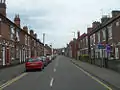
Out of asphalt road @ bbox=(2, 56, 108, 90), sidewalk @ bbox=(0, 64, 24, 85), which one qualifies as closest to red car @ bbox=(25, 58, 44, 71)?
sidewalk @ bbox=(0, 64, 24, 85)

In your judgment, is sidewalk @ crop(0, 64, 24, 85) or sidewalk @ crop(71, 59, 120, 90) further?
sidewalk @ crop(0, 64, 24, 85)

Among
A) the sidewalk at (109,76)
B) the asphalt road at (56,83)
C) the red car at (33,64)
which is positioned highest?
the red car at (33,64)

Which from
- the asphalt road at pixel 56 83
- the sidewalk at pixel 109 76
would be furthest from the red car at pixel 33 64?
the asphalt road at pixel 56 83

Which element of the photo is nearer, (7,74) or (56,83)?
(56,83)

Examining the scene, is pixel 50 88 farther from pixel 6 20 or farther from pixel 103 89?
pixel 6 20

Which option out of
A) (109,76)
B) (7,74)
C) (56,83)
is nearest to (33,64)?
(7,74)

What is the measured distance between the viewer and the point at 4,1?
33.6 metres

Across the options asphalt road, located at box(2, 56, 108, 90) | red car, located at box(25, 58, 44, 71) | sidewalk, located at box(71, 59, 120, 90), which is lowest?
asphalt road, located at box(2, 56, 108, 90)

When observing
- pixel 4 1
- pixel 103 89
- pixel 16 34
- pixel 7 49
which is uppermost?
pixel 4 1

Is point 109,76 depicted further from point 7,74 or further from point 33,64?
point 33,64

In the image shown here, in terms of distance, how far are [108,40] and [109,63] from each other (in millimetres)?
6758

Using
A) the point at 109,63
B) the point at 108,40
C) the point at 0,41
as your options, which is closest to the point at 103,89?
the point at 109,63

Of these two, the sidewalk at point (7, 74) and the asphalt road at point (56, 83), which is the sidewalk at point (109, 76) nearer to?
the asphalt road at point (56, 83)

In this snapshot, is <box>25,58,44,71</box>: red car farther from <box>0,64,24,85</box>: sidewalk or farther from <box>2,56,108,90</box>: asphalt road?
<box>2,56,108,90</box>: asphalt road
